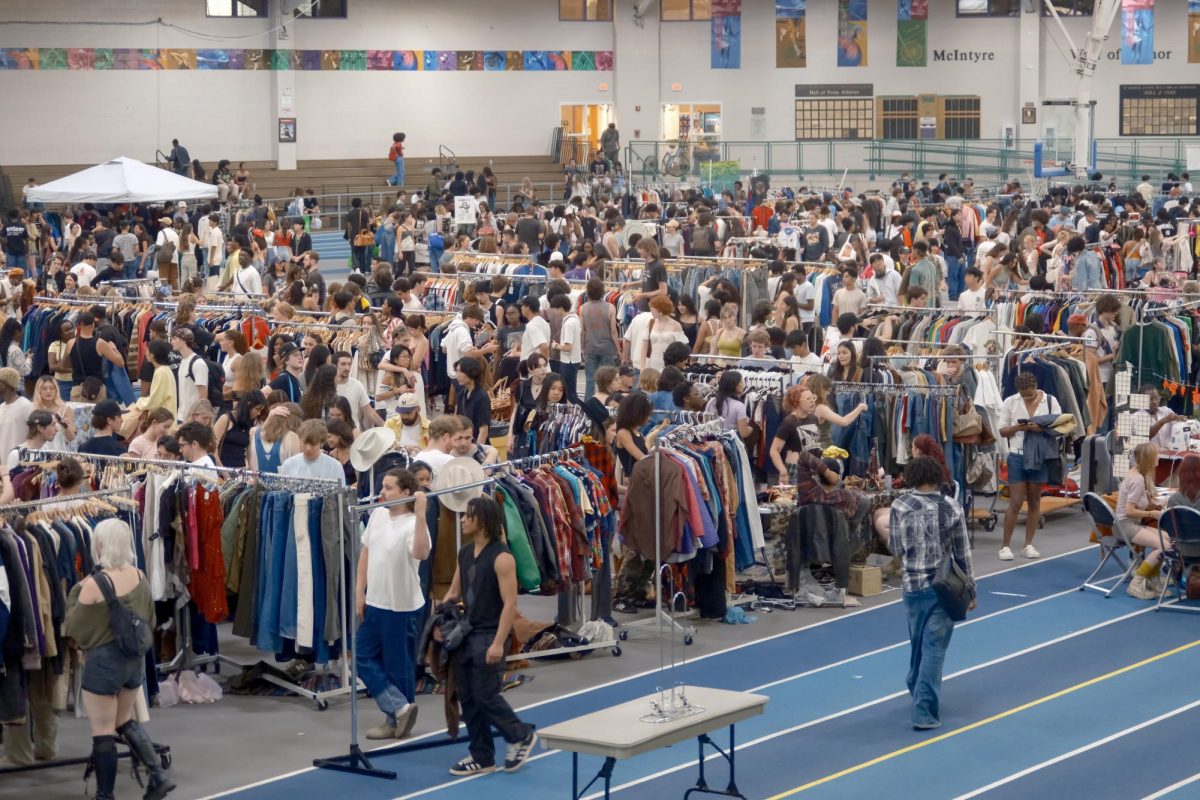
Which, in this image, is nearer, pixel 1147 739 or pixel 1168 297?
pixel 1147 739

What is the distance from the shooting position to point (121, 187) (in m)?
26.0

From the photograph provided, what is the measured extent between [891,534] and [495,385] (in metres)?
6.47

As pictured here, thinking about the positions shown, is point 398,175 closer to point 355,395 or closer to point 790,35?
point 790,35

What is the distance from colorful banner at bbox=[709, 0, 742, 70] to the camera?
4547cm

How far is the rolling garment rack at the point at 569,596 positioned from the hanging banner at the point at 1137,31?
3972cm

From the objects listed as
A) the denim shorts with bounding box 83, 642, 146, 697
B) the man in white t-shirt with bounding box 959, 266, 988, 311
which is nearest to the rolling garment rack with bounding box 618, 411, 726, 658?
the denim shorts with bounding box 83, 642, 146, 697

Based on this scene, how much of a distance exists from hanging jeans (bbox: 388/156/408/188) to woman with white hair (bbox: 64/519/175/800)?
33.6m

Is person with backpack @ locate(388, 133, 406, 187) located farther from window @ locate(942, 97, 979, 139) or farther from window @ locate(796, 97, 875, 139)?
window @ locate(942, 97, 979, 139)

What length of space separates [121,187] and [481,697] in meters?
19.3

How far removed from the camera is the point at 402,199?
120 feet

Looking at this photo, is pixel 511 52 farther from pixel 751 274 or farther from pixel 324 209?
pixel 751 274

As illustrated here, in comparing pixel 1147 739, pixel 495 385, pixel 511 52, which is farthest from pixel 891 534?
pixel 511 52

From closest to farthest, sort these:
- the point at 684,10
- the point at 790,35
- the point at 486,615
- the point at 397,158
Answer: the point at 486,615 < the point at 397,158 < the point at 684,10 < the point at 790,35

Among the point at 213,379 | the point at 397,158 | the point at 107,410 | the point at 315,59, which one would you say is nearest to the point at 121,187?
the point at 213,379
